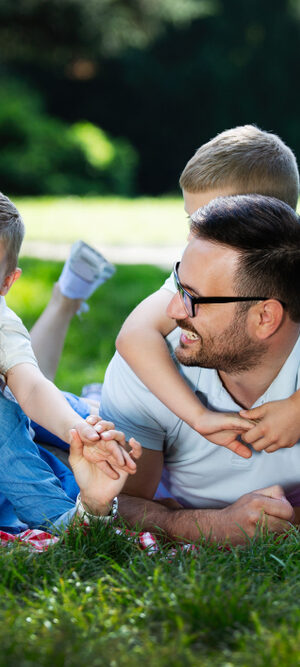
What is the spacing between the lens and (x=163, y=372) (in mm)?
2689

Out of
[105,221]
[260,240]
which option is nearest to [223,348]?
[260,240]

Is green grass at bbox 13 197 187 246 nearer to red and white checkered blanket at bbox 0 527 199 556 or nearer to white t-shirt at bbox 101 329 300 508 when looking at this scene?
white t-shirt at bbox 101 329 300 508

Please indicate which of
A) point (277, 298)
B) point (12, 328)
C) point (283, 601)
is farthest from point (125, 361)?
point (283, 601)

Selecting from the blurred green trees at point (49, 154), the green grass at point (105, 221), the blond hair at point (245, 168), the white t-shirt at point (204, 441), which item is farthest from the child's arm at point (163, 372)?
the blurred green trees at point (49, 154)

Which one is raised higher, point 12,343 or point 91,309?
point 12,343

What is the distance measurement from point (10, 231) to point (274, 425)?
1136 millimetres

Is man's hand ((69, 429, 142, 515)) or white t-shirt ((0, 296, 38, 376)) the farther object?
white t-shirt ((0, 296, 38, 376))

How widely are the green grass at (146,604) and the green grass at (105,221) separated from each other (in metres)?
7.24

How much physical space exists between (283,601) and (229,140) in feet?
5.87

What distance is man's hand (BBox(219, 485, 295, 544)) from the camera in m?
2.57

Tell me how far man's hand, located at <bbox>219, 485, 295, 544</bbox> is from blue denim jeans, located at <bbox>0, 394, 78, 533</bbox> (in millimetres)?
535

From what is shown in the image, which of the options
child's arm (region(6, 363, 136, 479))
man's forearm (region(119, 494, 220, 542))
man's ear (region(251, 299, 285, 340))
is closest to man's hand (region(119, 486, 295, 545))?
man's forearm (region(119, 494, 220, 542))

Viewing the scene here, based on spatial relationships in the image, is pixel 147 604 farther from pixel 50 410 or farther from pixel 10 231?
pixel 10 231

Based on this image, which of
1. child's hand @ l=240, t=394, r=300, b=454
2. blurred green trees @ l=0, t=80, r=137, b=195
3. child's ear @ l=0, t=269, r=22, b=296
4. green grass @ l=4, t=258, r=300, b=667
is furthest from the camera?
blurred green trees @ l=0, t=80, r=137, b=195
